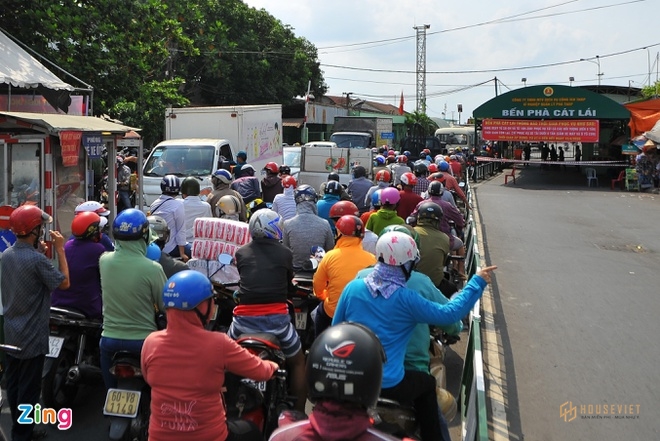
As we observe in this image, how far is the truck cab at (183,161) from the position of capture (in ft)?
52.8

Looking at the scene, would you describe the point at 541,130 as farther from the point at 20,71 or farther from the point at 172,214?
the point at 172,214

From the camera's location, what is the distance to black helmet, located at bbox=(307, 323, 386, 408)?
8.52ft

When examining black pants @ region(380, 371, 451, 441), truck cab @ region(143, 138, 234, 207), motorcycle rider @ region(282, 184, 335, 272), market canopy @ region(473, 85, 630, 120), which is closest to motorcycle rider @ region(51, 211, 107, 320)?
motorcycle rider @ region(282, 184, 335, 272)

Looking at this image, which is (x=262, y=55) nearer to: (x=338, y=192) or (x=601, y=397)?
(x=338, y=192)

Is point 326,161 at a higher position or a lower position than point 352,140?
lower

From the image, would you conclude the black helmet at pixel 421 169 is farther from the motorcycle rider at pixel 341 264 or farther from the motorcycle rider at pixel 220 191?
the motorcycle rider at pixel 341 264

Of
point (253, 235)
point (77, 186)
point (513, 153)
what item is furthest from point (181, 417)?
point (513, 153)

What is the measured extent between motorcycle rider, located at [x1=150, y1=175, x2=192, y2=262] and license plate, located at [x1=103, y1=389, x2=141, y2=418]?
3456mm

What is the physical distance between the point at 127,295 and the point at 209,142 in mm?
12158

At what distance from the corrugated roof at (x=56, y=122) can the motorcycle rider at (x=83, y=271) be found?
3.44m

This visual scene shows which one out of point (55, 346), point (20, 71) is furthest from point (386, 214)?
point (20, 71)

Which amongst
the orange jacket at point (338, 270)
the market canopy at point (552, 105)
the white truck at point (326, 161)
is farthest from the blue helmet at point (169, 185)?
the market canopy at point (552, 105)

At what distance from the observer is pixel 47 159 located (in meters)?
9.36

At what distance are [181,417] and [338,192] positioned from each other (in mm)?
6426
